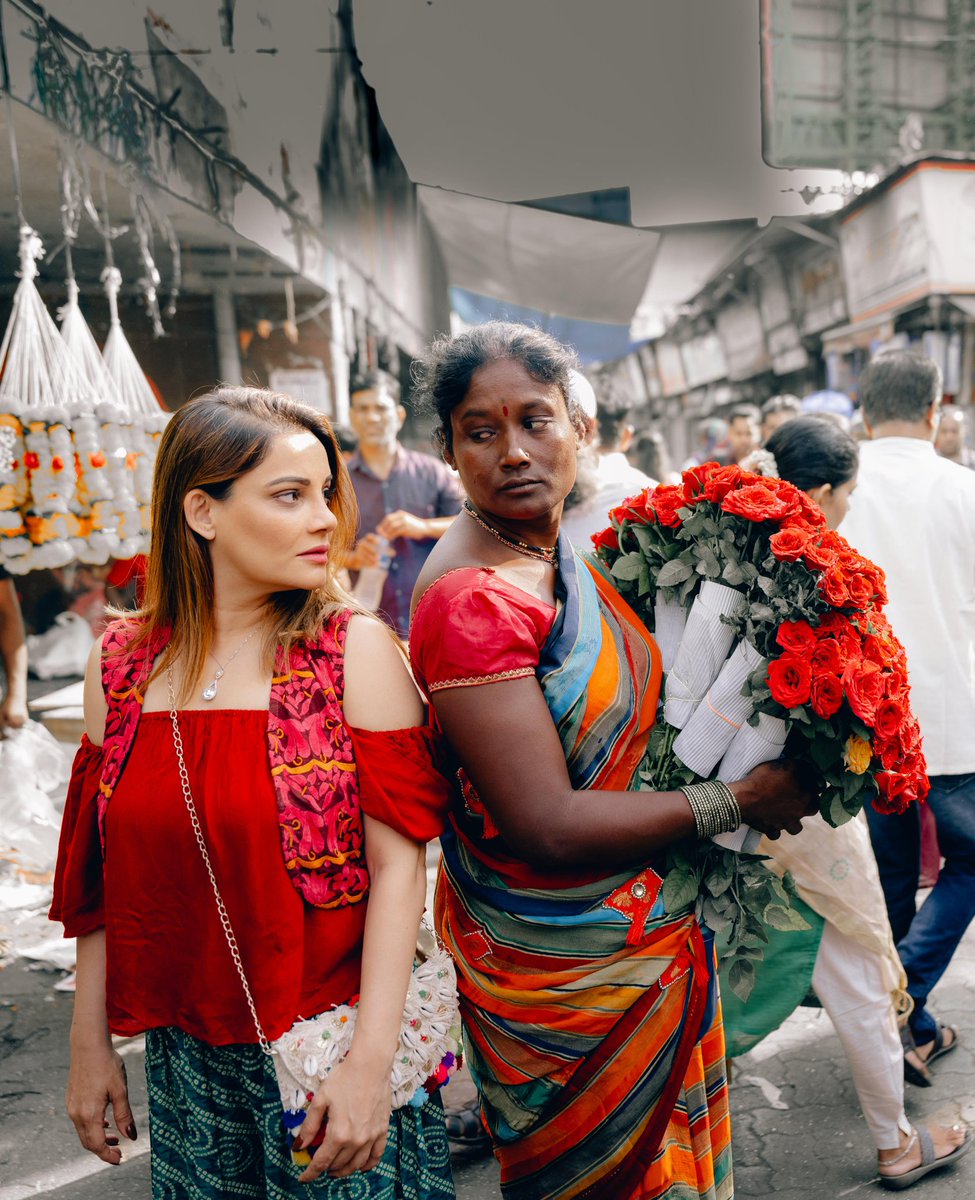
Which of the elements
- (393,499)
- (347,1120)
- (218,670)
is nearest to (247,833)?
(218,670)

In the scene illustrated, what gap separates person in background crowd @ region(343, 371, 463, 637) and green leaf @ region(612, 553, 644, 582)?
10.4 ft

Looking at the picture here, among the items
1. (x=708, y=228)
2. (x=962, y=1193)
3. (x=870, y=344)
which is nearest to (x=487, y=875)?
(x=962, y=1193)

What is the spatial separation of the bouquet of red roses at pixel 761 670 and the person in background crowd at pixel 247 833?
18.4 inches

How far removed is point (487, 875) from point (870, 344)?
10108mm

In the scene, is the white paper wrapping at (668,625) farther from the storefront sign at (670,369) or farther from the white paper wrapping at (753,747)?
the storefront sign at (670,369)

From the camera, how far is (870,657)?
5.55 ft

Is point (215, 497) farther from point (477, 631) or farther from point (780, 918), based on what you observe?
point (780, 918)

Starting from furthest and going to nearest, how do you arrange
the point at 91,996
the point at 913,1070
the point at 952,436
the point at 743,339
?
the point at 743,339 < the point at 952,436 < the point at 913,1070 < the point at 91,996

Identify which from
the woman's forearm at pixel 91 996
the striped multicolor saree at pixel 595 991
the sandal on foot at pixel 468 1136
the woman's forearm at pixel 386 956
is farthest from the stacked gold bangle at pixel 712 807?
the sandal on foot at pixel 468 1136

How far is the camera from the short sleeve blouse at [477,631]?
61.0 inches

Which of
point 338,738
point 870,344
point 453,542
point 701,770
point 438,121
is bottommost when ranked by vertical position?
point 701,770

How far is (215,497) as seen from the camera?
1.59 meters

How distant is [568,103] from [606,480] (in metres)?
2.84

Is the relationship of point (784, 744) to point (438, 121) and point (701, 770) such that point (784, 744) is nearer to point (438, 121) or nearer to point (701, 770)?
point (701, 770)
